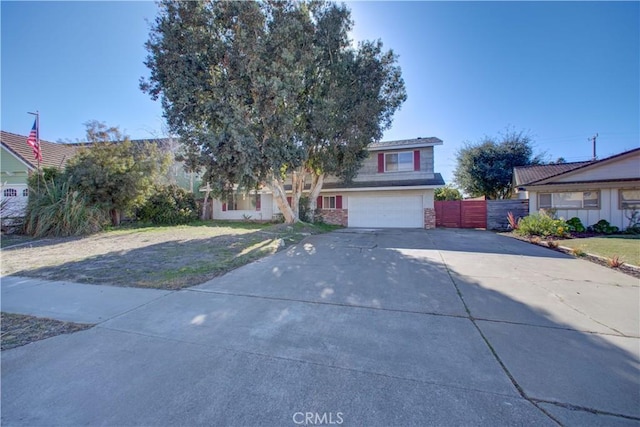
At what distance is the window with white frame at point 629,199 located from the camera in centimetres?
Result: 1311

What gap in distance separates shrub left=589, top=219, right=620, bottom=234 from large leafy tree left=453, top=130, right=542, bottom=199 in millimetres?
8097

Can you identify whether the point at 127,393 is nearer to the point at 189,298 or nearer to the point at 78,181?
the point at 189,298

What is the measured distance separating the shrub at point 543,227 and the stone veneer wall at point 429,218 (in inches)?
183

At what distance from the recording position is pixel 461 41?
9.64 metres

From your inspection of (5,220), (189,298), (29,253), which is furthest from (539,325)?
(5,220)

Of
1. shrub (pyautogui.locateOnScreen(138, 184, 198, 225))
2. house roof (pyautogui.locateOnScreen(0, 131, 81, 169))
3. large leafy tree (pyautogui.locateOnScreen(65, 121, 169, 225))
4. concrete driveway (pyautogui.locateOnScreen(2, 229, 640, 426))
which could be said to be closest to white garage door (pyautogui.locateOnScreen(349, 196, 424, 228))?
shrub (pyautogui.locateOnScreen(138, 184, 198, 225))

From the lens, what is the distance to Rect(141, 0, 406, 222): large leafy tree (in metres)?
10.2

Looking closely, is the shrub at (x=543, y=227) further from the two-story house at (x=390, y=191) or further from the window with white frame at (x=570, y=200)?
the two-story house at (x=390, y=191)

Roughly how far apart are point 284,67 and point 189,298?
9306mm

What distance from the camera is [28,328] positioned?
3.36 meters

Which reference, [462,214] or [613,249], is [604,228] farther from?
[613,249]

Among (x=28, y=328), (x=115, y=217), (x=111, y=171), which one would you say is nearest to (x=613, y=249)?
(x=28, y=328)

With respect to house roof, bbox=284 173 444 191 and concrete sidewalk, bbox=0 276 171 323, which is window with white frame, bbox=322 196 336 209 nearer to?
house roof, bbox=284 173 444 191

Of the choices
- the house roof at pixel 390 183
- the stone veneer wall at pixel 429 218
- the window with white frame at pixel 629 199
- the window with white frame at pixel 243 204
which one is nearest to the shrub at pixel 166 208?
the window with white frame at pixel 243 204
